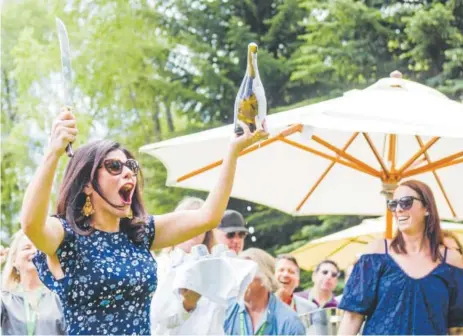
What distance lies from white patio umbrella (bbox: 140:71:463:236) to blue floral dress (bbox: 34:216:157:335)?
2.31 m

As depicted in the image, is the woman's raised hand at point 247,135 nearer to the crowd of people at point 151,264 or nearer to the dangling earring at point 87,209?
the crowd of people at point 151,264

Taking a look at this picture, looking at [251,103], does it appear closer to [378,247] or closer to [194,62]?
[378,247]

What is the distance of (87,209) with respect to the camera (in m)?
3.66

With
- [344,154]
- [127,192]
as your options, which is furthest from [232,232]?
[127,192]

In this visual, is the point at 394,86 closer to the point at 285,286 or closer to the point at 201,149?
the point at 201,149

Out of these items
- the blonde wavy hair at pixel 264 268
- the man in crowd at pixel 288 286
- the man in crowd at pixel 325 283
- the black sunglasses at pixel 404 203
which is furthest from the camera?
the man in crowd at pixel 325 283

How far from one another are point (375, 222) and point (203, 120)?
423 inches

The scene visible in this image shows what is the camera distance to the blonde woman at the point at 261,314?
21.6 ft

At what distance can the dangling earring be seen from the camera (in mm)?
3662

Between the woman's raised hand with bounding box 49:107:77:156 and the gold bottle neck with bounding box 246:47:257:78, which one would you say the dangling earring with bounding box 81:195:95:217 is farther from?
the gold bottle neck with bounding box 246:47:257:78

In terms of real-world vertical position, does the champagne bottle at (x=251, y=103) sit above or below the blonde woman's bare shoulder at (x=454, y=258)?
above

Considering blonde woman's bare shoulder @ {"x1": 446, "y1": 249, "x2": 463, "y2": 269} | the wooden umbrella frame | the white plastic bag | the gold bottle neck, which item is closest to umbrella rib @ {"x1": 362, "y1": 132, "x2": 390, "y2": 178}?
the wooden umbrella frame

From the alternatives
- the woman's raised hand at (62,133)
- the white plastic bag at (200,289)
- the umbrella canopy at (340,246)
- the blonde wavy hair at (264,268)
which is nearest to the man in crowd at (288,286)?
the blonde wavy hair at (264,268)

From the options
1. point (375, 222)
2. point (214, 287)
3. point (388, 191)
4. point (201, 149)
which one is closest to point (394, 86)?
point (388, 191)
